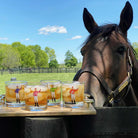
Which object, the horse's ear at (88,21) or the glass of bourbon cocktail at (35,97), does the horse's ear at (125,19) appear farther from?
the glass of bourbon cocktail at (35,97)

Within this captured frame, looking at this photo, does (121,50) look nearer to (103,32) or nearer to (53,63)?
(103,32)

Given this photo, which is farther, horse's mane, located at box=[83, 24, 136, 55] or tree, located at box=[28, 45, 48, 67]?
tree, located at box=[28, 45, 48, 67]

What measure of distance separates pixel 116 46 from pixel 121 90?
2.07 ft

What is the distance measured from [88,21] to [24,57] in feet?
234

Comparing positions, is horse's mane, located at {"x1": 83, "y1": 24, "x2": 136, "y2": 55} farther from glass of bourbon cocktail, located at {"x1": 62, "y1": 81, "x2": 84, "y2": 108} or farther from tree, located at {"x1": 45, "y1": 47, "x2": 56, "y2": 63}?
tree, located at {"x1": 45, "y1": 47, "x2": 56, "y2": 63}

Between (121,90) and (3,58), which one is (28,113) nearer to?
(121,90)

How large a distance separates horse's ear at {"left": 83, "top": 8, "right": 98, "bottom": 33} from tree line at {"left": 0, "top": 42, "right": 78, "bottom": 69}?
2490 inches

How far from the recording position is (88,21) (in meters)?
3.18

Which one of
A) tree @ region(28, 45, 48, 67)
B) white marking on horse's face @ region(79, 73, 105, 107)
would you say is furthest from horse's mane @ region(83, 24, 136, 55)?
tree @ region(28, 45, 48, 67)

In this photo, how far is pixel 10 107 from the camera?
1.30 metres

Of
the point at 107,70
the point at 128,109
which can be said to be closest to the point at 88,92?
the point at 107,70

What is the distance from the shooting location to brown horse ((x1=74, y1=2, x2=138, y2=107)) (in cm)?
214

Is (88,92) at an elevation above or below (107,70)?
below

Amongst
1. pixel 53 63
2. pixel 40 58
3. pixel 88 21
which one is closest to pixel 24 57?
pixel 40 58
